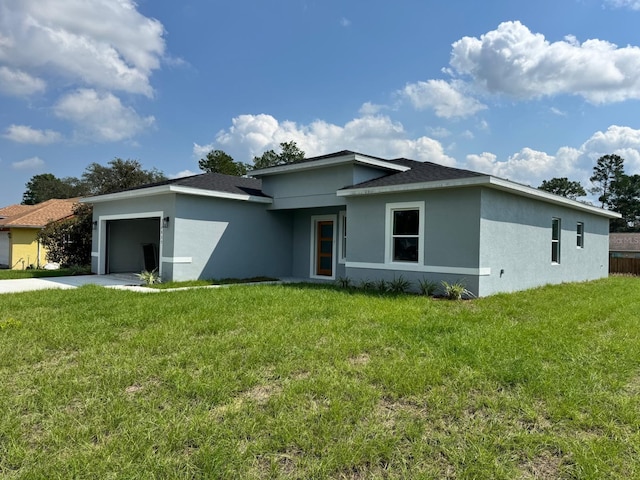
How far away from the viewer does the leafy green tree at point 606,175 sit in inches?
1907

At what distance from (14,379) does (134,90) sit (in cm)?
1607

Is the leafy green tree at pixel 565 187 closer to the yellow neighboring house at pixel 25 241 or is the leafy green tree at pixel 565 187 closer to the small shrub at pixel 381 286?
the small shrub at pixel 381 286

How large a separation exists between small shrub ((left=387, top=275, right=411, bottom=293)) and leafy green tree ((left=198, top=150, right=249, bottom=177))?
109 feet

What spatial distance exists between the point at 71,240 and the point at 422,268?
1611 cm

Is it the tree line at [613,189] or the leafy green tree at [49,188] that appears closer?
the tree line at [613,189]

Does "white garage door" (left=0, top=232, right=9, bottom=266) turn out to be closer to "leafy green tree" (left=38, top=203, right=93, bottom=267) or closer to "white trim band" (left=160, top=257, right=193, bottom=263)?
"leafy green tree" (left=38, top=203, right=93, bottom=267)

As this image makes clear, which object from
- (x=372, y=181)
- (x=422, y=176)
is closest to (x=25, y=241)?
(x=372, y=181)

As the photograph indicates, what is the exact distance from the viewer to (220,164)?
139 ft

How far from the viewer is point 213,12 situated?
1263 centimetres

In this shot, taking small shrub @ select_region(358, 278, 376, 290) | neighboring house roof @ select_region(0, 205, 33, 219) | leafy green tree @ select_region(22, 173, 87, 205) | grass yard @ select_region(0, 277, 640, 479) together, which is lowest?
grass yard @ select_region(0, 277, 640, 479)

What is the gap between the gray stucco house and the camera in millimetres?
9945

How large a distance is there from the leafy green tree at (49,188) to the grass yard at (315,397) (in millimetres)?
46267

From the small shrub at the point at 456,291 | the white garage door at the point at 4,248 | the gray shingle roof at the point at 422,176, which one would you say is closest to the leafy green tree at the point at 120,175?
the white garage door at the point at 4,248

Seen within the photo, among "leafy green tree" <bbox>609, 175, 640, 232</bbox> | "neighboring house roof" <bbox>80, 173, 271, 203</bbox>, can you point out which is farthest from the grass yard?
"leafy green tree" <bbox>609, 175, 640, 232</bbox>
